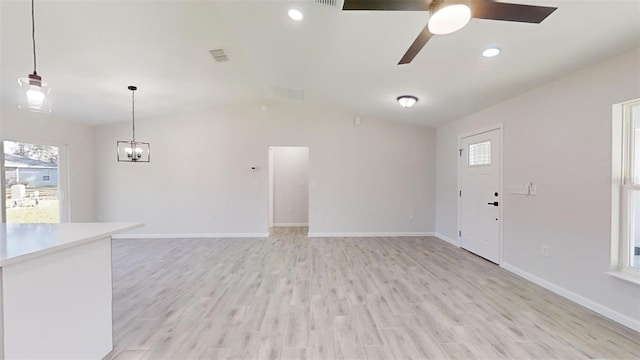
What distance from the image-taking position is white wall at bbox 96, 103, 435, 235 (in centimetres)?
585

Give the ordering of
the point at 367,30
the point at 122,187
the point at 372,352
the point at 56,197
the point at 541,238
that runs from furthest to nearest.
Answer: the point at 122,187 → the point at 56,197 → the point at 541,238 → the point at 367,30 → the point at 372,352

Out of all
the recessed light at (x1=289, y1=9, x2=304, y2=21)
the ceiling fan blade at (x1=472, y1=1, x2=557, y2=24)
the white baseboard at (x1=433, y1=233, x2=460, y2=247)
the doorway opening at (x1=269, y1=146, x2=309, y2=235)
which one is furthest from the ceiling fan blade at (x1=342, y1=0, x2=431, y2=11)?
the doorway opening at (x1=269, y1=146, x2=309, y2=235)

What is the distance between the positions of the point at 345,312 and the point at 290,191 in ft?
16.7

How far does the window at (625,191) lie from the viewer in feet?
8.01

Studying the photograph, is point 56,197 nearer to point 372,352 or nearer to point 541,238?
point 372,352

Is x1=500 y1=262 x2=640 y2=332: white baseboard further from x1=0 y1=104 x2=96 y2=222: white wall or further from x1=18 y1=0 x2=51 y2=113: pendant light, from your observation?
x1=0 y1=104 x2=96 y2=222: white wall

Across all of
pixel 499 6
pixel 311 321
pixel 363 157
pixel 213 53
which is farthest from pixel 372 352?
pixel 363 157

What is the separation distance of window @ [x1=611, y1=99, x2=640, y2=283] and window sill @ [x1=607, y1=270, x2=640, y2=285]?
0.05ft

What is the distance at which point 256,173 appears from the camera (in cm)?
591

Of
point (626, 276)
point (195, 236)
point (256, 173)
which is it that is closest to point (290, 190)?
point (256, 173)

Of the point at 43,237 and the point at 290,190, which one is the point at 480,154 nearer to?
the point at 290,190

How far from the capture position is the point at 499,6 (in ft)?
5.20

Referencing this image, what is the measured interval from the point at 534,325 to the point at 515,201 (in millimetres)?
1788

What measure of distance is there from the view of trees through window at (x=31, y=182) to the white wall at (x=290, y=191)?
4485 mm
